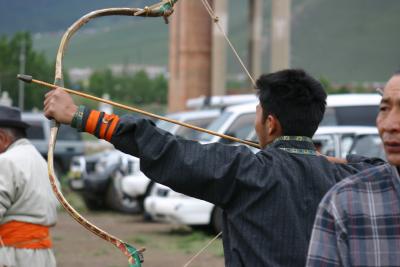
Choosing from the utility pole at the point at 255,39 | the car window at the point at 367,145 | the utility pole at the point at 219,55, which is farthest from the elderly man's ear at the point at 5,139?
the utility pole at the point at 255,39

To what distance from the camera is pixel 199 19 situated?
180 feet

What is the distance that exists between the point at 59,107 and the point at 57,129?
40cm

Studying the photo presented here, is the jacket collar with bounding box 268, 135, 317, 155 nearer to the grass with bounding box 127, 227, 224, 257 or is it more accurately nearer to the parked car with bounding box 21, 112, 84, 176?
the grass with bounding box 127, 227, 224, 257

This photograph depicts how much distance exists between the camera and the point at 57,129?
5020 millimetres

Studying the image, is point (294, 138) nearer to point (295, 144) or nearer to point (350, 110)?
point (295, 144)

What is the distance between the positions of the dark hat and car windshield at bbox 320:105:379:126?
27.7ft

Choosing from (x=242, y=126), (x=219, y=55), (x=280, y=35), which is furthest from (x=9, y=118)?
(x=280, y=35)

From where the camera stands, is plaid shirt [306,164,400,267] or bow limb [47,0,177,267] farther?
bow limb [47,0,177,267]

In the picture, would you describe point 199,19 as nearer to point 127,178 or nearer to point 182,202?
point 127,178

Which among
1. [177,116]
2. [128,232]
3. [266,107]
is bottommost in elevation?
[128,232]

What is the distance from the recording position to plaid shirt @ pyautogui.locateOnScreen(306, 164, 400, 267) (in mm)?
3268

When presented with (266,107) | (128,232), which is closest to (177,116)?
(128,232)

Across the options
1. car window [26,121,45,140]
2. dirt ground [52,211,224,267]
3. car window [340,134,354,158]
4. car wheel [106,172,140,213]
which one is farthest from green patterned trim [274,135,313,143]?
car window [26,121,45,140]

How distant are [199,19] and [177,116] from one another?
35710 millimetres
